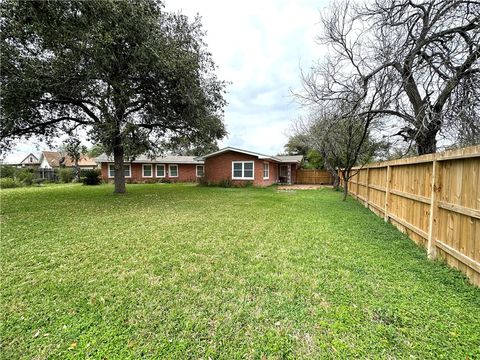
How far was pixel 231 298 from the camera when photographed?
104 inches

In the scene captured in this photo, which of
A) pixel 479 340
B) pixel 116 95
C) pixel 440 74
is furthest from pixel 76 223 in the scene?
pixel 440 74

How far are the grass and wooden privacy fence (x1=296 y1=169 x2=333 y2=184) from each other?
741 inches

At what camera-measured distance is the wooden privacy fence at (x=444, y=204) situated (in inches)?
110

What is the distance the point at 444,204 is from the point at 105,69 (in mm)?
10567

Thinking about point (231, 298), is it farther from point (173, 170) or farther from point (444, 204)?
point (173, 170)

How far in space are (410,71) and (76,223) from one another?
32.7ft

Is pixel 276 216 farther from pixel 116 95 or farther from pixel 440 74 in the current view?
pixel 116 95

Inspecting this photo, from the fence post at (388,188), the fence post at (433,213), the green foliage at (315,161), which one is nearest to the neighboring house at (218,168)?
the green foliage at (315,161)

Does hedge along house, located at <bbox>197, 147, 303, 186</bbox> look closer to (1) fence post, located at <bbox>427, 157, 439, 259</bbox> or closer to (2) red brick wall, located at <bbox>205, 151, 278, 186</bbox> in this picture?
(2) red brick wall, located at <bbox>205, 151, 278, 186</bbox>

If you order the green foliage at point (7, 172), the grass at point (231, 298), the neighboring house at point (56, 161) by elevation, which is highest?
the neighboring house at point (56, 161)

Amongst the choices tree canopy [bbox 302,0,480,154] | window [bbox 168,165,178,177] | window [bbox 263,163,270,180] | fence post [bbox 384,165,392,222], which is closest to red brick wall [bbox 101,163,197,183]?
window [bbox 168,165,178,177]

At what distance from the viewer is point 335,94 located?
797cm

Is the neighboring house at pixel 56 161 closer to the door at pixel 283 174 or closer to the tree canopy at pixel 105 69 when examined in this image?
the door at pixel 283 174

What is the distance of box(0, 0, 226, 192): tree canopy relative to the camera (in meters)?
6.79
